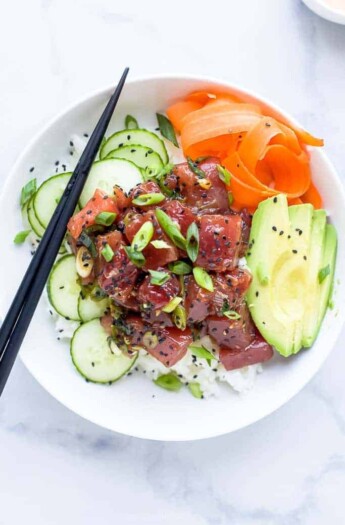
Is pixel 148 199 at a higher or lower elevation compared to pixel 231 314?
higher

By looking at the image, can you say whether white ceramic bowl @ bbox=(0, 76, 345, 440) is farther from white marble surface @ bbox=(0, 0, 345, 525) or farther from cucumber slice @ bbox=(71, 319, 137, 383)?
white marble surface @ bbox=(0, 0, 345, 525)

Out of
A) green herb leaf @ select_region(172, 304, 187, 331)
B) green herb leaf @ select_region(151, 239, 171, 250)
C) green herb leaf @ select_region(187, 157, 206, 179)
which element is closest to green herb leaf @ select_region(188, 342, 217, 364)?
green herb leaf @ select_region(172, 304, 187, 331)

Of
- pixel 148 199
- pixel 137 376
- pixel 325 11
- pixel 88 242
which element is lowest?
pixel 137 376

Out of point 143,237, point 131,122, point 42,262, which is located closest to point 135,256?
point 143,237

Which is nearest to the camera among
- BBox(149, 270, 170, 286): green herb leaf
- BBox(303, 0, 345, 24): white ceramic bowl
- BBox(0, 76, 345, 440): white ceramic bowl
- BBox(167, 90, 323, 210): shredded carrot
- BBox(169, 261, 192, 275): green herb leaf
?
BBox(149, 270, 170, 286): green herb leaf

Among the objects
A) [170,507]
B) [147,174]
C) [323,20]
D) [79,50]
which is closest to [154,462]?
[170,507]

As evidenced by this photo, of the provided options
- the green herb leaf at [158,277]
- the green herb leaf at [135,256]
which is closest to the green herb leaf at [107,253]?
the green herb leaf at [135,256]

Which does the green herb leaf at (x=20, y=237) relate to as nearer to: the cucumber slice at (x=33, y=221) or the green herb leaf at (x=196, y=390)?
the cucumber slice at (x=33, y=221)

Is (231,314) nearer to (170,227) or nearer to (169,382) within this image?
(170,227)
